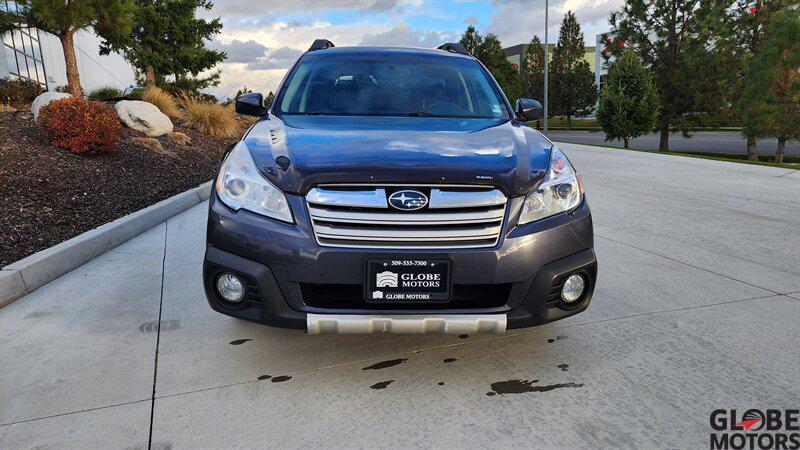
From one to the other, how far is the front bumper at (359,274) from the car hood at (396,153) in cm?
16

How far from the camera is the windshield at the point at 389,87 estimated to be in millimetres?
3758

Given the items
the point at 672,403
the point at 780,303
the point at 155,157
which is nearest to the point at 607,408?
the point at 672,403

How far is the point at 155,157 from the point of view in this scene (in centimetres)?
1009

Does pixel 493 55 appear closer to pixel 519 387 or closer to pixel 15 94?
pixel 15 94

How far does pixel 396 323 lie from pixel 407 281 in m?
0.19

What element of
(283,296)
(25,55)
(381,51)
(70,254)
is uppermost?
(25,55)

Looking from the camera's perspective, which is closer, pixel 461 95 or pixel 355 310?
pixel 355 310

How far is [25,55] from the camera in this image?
26188 mm

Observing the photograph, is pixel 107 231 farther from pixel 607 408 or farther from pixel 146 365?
pixel 607 408

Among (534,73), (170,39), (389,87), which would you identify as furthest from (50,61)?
(534,73)

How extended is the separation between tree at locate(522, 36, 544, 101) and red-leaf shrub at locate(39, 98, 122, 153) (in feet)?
190

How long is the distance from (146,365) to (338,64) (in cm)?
245

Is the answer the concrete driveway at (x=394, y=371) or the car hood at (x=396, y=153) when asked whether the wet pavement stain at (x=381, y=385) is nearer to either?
the concrete driveway at (x=394, y=371)

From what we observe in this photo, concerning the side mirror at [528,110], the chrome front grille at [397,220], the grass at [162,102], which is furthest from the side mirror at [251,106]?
the grass at [162,102]
